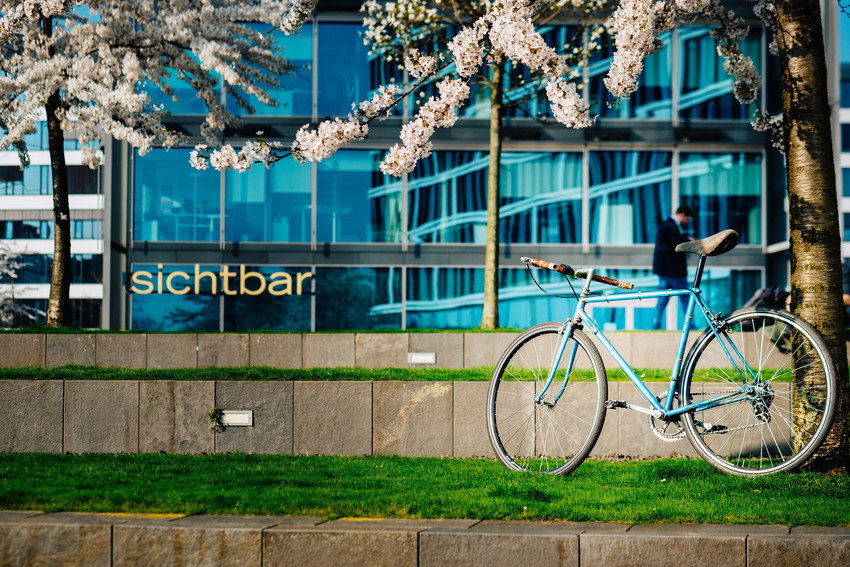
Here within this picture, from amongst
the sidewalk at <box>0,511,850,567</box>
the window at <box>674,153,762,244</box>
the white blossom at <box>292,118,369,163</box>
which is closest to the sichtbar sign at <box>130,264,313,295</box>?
the window at <box>674,153,762,244</box>

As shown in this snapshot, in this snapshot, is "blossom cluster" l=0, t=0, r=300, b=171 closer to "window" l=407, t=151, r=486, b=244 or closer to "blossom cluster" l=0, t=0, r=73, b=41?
"blossom cluster" l=0, t=0, r=73, b=41

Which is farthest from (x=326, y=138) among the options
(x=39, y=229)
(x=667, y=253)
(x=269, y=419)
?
(x=39, y=229)

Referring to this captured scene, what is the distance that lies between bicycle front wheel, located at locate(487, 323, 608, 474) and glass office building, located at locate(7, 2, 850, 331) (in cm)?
1417

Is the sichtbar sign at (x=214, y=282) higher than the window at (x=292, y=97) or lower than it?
lower

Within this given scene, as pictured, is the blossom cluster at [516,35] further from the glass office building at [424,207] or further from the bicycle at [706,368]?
the glass office building at [424,207]

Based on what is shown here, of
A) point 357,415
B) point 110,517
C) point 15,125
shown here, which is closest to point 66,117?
point 15,125

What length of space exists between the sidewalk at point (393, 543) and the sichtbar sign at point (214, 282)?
1683cm

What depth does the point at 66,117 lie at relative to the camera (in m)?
15.7

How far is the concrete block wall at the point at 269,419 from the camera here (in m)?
7.09

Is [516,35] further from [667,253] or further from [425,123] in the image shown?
[667,253]

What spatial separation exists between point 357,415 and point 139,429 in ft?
5.69

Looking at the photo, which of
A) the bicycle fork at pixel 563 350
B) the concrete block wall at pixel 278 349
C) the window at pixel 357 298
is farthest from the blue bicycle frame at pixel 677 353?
the window at pixel 357 298

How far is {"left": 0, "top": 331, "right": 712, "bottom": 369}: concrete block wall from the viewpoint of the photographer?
13383mm

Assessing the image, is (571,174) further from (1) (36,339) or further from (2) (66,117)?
(1) (36,339)
